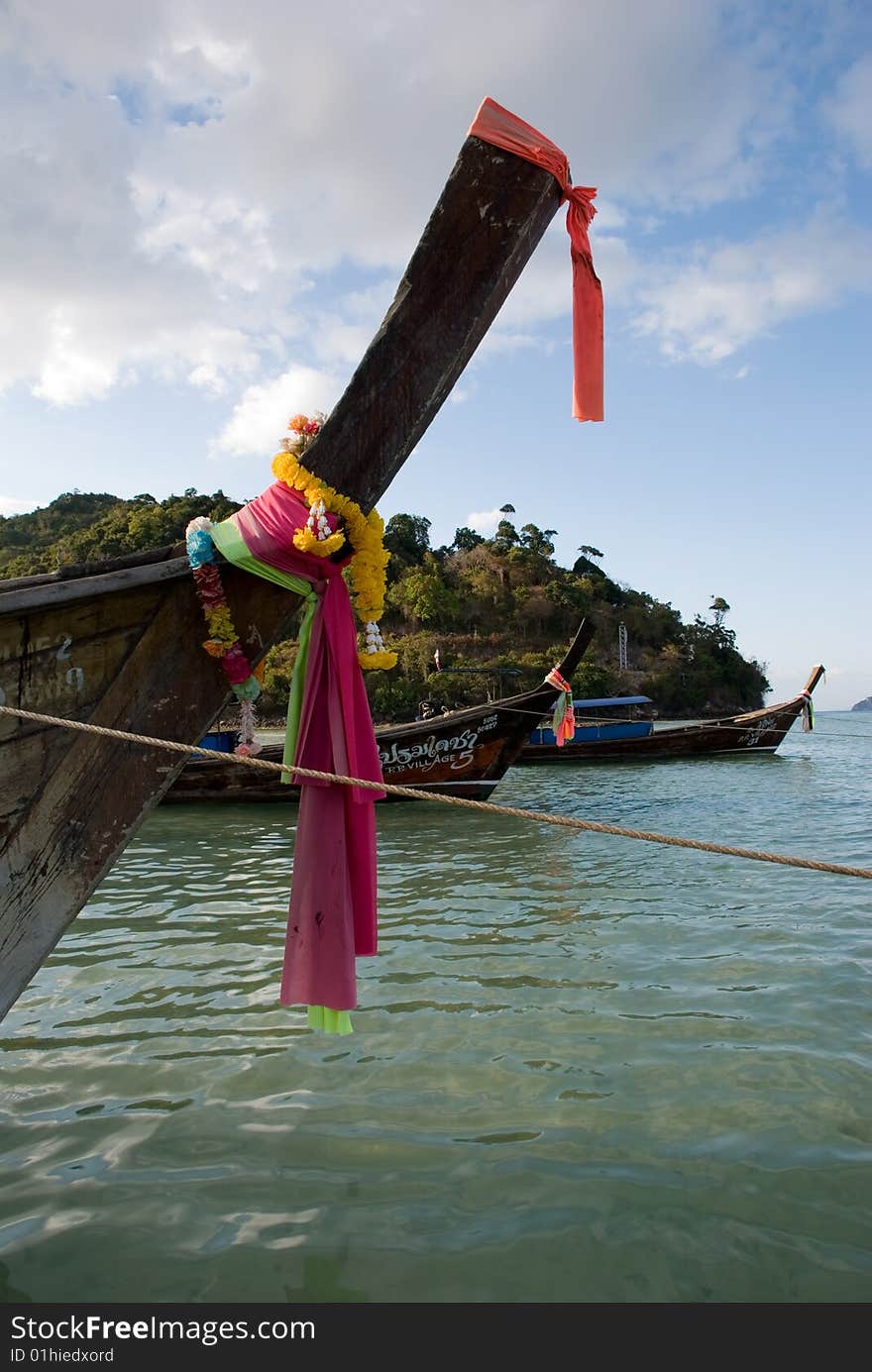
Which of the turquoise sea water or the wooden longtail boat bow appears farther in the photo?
the wooden longtail boat bow

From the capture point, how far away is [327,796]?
103 inches

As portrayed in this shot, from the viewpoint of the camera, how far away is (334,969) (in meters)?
2.52

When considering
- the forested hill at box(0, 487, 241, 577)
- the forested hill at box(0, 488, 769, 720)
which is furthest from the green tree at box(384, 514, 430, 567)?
the forested hill at box(0, 487, 241, 577)

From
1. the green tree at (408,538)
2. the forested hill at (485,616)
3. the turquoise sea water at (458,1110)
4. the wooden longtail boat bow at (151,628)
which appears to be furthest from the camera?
the green tree at (408,538)

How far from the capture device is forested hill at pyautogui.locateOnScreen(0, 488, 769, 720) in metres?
47.2

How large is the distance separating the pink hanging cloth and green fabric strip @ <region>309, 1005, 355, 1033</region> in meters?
2.09

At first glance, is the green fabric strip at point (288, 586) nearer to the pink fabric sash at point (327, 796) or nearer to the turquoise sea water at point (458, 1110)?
the pink fabric sash at point (327, 796)

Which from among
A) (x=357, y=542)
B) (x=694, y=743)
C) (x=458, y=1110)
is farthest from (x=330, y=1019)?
(x=694, y=743)

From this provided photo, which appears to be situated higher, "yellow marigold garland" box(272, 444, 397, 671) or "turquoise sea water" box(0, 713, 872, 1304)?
"yellow marigold garland" box(272, 444, 397, 671)

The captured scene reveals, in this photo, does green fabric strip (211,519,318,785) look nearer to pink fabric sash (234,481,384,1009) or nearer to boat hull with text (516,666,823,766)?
pink fabric sash (234,481,384,1009)

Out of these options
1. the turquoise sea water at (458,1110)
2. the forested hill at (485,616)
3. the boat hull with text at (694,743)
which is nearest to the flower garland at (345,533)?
the turquoise sea water at (458,1110)

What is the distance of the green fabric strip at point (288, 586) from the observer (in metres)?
2.58

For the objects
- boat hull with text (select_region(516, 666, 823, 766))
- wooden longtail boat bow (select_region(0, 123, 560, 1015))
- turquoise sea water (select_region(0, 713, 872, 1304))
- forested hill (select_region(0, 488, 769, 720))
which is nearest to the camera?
turquoise sea water (select_region(0, 713, 872, 1304))

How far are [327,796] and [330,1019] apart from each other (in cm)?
67
